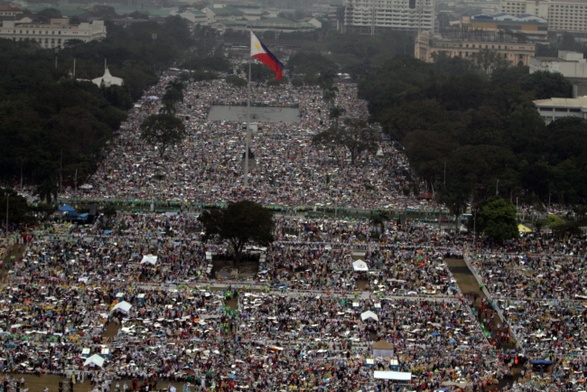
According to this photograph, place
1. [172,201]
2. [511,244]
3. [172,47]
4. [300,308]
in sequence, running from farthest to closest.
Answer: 1. [172,47]
2. [172,201]
3. [511,244]
4. [300,308]

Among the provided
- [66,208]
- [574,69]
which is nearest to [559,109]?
[574,69]

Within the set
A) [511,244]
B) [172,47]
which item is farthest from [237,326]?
[172,47]

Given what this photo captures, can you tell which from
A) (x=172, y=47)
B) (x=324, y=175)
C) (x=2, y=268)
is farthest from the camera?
(x=172, y=47)

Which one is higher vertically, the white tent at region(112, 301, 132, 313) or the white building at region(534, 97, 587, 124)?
the white tent at region(112, 301, 132, 313)

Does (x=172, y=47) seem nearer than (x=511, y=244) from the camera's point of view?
No

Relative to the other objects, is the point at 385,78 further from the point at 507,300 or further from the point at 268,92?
the point at 507,300

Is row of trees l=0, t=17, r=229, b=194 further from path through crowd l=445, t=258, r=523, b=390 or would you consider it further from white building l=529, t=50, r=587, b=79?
white building l=529, t=50, r=587, b=79

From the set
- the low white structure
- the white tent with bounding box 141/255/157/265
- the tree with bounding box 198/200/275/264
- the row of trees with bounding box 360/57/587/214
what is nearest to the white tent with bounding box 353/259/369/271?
the tree with bounding box 198/200/275/264

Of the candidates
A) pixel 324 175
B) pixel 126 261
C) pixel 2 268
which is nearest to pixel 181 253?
pixel 126 261
